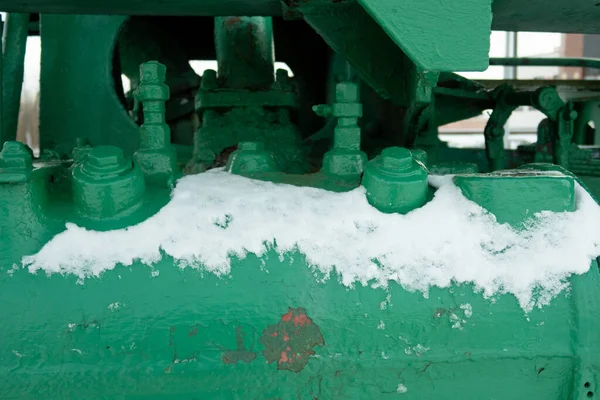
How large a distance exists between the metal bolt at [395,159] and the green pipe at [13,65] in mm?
2736

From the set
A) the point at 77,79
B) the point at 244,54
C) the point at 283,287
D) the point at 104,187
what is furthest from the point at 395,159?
the point at 77,79

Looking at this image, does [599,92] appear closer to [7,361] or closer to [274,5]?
[274,5]

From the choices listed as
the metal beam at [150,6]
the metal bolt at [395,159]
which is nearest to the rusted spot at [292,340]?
the metal bolt at [395,159]

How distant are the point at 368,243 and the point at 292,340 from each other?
307 mm

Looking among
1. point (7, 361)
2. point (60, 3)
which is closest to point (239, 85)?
point (60, 3)

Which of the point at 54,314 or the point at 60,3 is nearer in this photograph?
the point at 54,314

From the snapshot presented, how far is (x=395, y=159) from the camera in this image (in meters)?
1.56

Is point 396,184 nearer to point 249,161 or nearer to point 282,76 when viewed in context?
point 249,161

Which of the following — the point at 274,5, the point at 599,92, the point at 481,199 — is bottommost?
the point at 599,92

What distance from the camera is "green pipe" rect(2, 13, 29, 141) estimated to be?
11.5ft

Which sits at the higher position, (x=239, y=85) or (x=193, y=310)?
(x=239, y=85)

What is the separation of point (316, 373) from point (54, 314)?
63cm

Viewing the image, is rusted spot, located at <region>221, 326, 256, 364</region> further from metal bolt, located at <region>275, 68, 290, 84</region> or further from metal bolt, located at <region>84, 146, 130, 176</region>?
metal bolt, located at <region>275, 68, 290, 84</region>

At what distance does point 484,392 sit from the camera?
1431mm
